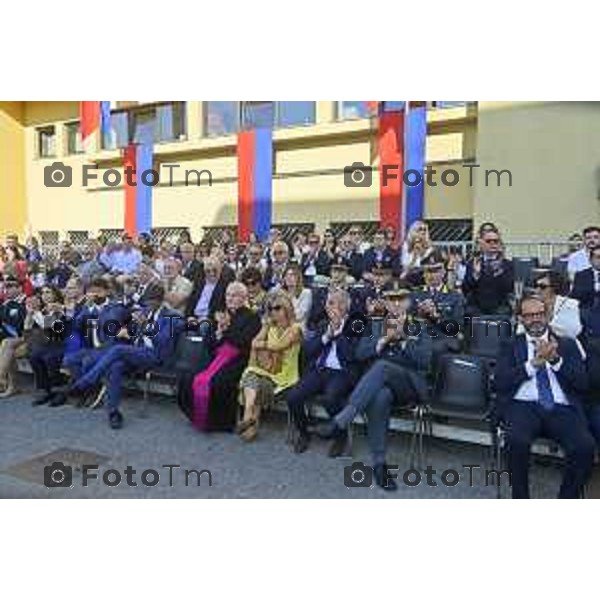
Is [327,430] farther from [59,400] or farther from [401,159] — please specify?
[401,159]

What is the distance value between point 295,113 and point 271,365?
30.5 feet

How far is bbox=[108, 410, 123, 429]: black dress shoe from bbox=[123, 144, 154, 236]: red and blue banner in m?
10.7

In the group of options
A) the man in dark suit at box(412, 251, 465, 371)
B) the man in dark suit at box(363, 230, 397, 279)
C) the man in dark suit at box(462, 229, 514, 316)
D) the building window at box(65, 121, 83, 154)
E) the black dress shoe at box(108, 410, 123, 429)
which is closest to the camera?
the man in dark suit at box(412, 251, 465, 371)

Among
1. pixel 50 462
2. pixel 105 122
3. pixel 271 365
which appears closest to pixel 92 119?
pixel 105 122

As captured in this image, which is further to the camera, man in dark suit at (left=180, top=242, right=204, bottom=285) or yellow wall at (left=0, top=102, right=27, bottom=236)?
yellow wall at (left=0, top=102, right=27, bottom=236)

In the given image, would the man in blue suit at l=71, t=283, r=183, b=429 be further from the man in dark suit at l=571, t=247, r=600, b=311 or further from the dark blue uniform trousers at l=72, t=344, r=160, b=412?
the man in dark suit at l=571, t=247, r=600, b=311

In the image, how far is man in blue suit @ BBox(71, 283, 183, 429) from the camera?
6.48 meters

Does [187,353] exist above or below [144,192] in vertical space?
below

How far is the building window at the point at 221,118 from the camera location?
15.2 m

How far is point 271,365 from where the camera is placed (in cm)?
595

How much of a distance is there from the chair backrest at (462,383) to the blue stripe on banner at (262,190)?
31.4 feet

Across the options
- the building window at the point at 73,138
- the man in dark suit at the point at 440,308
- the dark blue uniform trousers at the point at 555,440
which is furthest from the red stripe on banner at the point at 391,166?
the building window at the point at 73,138
